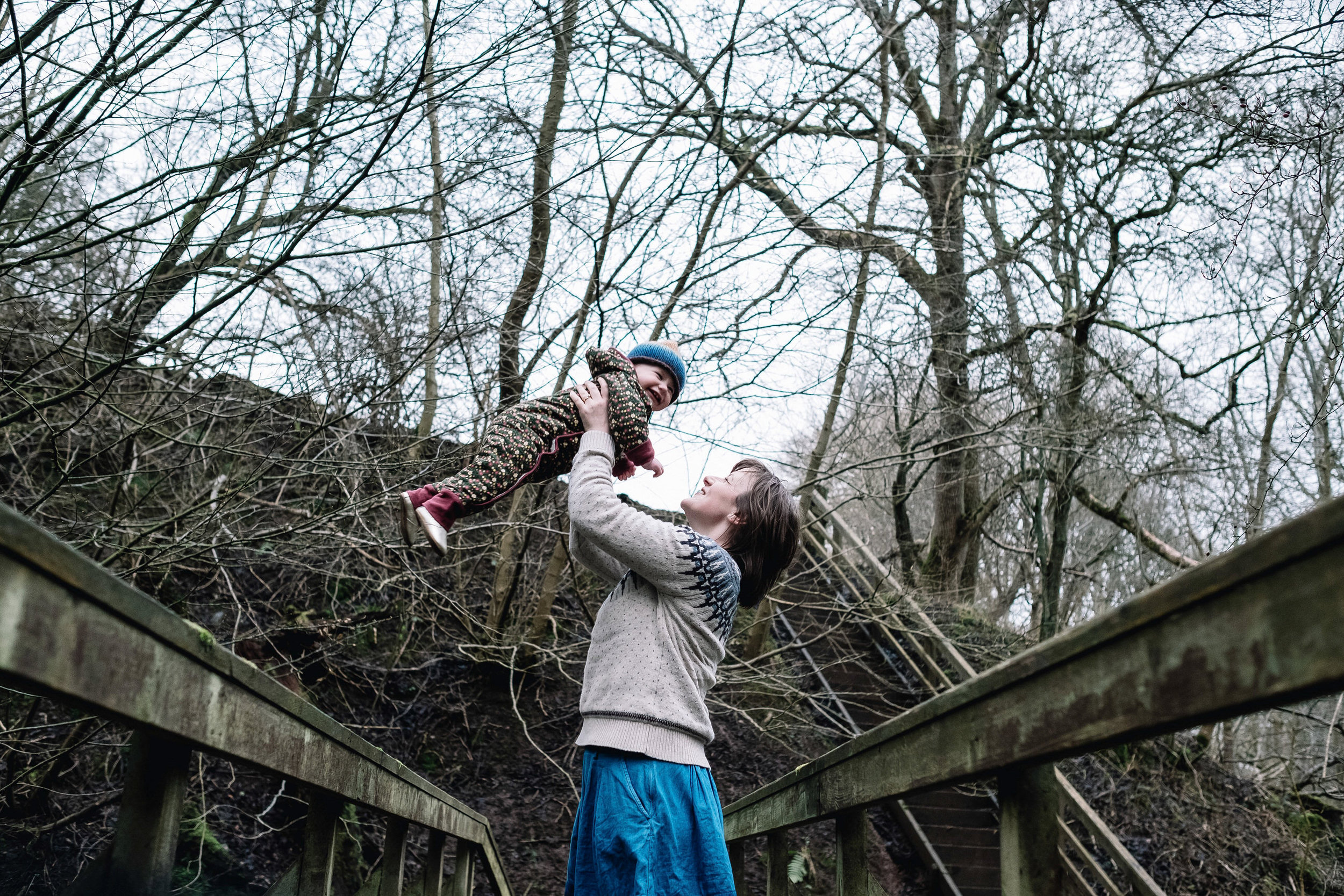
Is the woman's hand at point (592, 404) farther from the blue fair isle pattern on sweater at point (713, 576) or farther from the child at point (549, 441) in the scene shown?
the blue fair isle pattern on sweater at point (713, 576)

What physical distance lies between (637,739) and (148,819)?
121 cm

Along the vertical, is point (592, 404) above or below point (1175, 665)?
above

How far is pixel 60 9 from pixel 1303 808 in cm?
1050

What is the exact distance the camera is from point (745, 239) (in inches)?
223

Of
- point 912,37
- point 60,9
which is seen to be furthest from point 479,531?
point 60,9

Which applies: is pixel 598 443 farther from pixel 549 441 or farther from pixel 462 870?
pixel 462 870

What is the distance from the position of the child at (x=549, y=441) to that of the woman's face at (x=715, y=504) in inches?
11.0

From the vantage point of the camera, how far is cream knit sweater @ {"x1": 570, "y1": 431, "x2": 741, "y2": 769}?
7.25 ft

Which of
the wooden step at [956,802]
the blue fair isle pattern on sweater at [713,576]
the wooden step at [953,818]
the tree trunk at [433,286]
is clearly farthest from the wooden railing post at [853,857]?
the wooden step at [956,802]

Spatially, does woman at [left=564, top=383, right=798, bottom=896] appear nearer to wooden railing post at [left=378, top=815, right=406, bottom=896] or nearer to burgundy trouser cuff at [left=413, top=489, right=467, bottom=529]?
burgundy trouser cuff at [left=413, top=489, right=467, bottom=529]

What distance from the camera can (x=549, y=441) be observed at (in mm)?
2848

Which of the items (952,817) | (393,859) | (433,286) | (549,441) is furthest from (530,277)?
(952,817)

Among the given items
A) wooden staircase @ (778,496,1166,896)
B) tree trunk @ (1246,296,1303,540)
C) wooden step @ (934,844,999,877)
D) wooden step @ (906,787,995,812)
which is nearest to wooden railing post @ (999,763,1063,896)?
tree trunk @ (1246,296,1303,540)

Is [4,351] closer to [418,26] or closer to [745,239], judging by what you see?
[418,26]
